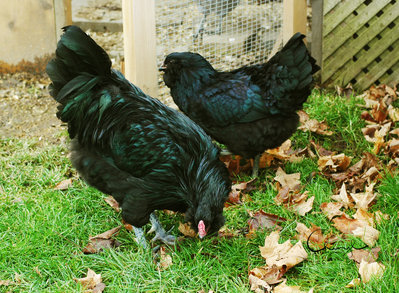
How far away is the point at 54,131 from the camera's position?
4.61 meters

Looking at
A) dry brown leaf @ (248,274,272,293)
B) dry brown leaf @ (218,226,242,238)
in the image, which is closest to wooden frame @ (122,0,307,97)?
dry brown leaf @ (218,226,242,238)

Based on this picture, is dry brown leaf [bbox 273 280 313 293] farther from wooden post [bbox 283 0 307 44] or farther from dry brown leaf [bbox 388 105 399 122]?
wooden post [bbox 283 0 307 44]

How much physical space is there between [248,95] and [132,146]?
1.26 m

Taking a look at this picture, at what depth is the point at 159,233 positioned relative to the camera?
3115 millimetres

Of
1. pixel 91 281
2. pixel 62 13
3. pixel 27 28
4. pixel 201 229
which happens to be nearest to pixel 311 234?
pixel 201 229

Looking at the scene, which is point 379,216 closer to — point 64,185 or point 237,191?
point 237,191

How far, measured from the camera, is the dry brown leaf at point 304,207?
3205 mm

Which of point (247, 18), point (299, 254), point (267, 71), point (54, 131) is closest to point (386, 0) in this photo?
point (247, 18)

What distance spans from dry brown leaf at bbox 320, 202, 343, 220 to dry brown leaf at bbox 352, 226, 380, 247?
30 centimetres

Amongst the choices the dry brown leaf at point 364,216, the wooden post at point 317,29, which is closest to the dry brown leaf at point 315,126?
the wooden post at point 317,29

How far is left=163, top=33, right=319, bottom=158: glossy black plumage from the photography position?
354cm

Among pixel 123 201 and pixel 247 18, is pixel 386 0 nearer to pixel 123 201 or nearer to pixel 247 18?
pixel 247 18

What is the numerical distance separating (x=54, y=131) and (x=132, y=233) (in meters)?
1.89

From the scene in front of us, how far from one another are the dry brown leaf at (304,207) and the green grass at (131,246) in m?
0.03
